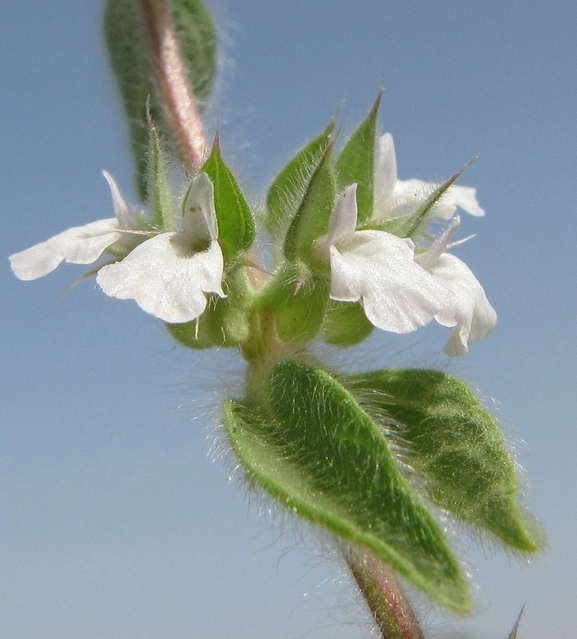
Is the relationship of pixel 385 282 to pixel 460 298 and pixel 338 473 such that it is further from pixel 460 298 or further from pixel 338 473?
pixel 338 473

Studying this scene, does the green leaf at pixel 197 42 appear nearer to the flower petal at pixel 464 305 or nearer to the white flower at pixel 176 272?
the white flower at pixel 176 272

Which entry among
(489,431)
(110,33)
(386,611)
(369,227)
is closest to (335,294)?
(369,227)

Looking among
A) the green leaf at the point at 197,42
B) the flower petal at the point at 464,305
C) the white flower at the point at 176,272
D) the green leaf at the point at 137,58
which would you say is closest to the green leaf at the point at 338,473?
the white flower at the point at 176,272

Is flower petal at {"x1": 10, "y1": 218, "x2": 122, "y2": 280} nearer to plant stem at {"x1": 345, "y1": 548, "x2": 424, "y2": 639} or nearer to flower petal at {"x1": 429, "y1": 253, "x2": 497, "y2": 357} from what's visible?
flower petal at {"x1": 429, "y1": 253, "x2": 497, "y2": 357}

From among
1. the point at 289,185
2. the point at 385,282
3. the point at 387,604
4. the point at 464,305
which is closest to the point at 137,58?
the point at 289,185

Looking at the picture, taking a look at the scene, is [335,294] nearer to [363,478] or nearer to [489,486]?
[363,478]

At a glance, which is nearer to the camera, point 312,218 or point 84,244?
point 312,218
